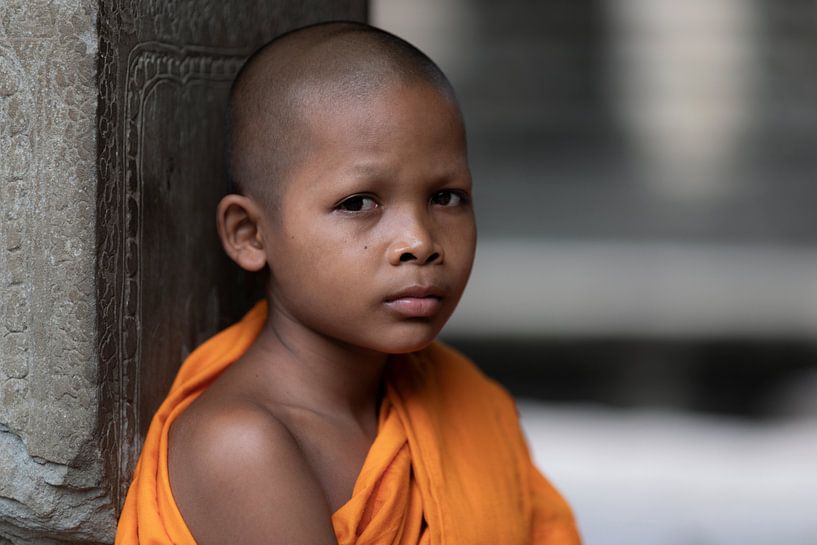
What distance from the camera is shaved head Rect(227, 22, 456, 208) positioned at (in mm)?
1664

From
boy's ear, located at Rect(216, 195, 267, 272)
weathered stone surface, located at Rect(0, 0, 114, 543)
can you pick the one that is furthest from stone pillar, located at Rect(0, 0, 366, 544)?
boy's ear, located at Rect(216, 195, 267, 272)

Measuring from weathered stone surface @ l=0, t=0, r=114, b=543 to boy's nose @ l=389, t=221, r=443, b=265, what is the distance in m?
0.40

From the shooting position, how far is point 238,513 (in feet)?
5.08

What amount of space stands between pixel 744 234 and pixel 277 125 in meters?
5.09

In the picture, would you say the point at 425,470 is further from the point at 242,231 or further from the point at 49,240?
the point at 49,240

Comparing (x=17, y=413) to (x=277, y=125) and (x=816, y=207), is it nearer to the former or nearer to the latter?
(x=277, y=125)

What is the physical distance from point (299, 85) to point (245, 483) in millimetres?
Result: 546

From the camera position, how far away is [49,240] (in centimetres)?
163

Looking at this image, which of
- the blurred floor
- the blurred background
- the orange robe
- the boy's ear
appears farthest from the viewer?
the blurred background

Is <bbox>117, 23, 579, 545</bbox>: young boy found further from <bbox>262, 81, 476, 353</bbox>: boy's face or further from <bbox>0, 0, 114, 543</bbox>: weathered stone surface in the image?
<bbox>0, 0, 114, 543</bbox>: weathered stone surface

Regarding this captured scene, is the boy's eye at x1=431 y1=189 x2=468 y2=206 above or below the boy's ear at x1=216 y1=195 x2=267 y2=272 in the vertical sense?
above

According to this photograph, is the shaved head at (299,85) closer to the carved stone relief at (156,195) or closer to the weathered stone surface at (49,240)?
the carved stone relief at (156,195)

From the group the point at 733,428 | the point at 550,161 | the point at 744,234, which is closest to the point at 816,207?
the point at 744,234

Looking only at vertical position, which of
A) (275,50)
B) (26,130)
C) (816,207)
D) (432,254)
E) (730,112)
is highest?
(275,50)
